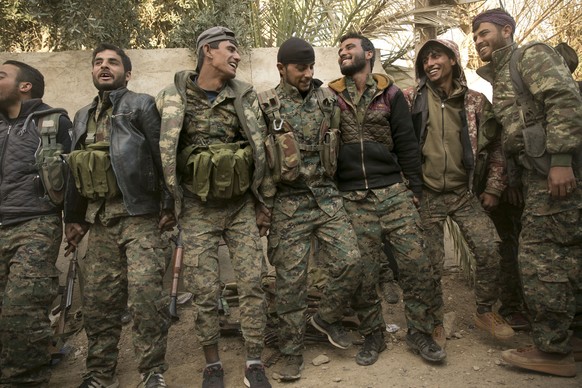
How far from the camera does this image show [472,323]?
4609 mm

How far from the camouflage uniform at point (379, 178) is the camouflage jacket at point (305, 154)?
209mm

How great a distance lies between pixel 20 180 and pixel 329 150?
231 centimetres

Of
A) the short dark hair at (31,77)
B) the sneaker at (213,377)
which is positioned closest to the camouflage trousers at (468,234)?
the sneaker at (213,377)

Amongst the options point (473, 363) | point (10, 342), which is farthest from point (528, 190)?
point (10, 342)

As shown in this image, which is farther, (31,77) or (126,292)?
Result: (31,77)

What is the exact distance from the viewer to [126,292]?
12.5ft

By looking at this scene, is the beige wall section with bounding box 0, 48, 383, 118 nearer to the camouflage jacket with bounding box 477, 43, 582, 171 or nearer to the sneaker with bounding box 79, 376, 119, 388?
the camouflage jacket with bounding box 477, 43, 582, 171

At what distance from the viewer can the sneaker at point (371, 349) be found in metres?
3.87

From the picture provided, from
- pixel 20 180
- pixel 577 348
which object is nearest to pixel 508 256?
pixel 577 348

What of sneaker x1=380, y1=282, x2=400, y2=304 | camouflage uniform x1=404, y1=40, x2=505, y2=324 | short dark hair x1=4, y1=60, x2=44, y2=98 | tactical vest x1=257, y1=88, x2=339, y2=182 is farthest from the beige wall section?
sneaker x1=380, y1=282, x2=400, y2=304

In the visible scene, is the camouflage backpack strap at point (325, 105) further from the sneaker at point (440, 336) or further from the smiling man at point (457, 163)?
the sneaker at point (440, 336)

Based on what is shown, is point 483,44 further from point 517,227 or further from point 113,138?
point 113,138

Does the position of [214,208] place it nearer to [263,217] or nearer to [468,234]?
[263,217]

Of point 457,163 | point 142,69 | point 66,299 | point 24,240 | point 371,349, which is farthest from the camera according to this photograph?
point 142,69
